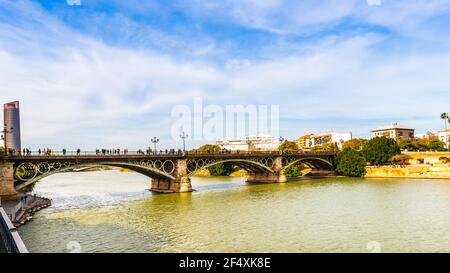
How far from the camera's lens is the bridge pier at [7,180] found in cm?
3173

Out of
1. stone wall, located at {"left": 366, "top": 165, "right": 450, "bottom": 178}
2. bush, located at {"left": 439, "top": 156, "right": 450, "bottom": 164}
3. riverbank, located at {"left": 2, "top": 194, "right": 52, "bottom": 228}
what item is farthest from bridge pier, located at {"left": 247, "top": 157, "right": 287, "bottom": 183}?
riverbank, located at {"left": 2, "top": 194, "right": 52, "bottom": 228}

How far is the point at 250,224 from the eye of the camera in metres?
25.2

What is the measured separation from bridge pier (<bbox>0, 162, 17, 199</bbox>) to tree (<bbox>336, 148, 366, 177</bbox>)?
167 ft

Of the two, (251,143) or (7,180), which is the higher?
(251,143)

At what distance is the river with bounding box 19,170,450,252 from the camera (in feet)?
63.3

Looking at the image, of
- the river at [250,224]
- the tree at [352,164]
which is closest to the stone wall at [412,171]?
the tree at [352,164]

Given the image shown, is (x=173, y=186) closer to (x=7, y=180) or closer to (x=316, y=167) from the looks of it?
(x=7, y=180)

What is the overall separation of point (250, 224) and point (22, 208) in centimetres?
1647

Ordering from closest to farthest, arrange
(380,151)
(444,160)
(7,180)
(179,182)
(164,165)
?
(7,180), (179,182), (164,165), (444,160), (380,151)

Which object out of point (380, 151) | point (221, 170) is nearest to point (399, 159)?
point (380, 151)

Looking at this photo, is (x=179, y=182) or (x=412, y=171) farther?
(x=412, y=171)

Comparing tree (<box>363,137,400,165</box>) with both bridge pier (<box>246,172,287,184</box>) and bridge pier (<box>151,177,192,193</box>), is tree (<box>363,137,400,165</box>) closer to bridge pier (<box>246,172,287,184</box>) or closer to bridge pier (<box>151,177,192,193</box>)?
bridge pier (<box>246,172,287,184</box>)
